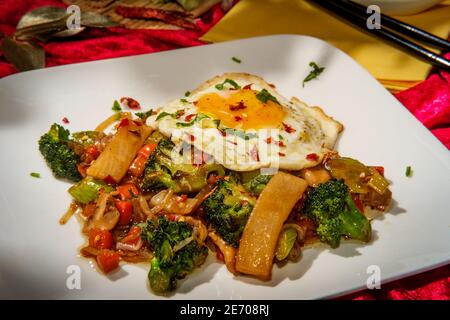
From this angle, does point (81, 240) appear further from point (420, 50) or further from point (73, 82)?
point (420, 50)

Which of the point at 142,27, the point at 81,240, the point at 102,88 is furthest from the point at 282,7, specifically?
the point at 81,240

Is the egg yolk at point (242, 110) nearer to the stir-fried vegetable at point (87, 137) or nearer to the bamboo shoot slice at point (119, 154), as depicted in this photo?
the bamboo shoot slice at point (119, 154)

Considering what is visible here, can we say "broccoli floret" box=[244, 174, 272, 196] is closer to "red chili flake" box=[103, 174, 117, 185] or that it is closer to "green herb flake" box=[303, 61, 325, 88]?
"red chili flake" box=[103, 174, 117, 185]

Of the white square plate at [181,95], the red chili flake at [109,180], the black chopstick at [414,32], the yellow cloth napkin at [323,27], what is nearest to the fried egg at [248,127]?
the white square plate at [181,95]

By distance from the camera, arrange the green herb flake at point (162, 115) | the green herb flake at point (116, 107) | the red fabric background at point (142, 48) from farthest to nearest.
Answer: the red fabric background at point (142, 48) → the green herb flake at point (116, 107) → the green herb flake at point (162, 115)

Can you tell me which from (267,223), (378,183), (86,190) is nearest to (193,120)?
(86,190)

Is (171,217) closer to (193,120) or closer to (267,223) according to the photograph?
(267,223)
